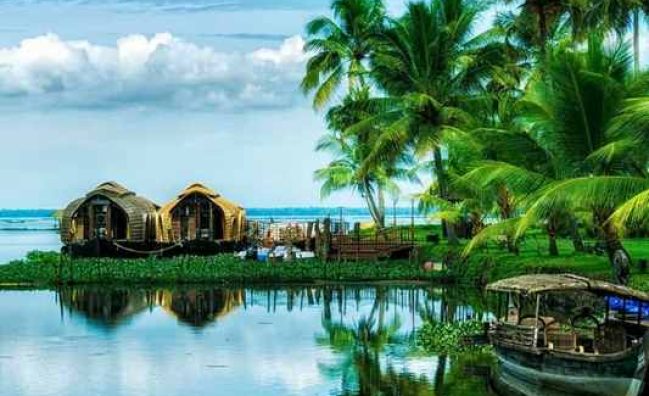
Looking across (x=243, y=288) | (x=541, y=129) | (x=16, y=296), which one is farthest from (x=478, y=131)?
(x=16, y=296)

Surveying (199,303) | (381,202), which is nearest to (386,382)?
(199,303)

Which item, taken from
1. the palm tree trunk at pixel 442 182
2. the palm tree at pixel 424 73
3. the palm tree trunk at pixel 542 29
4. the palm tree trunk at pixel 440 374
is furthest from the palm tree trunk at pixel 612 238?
the palm tree trunk at pixel 442 182

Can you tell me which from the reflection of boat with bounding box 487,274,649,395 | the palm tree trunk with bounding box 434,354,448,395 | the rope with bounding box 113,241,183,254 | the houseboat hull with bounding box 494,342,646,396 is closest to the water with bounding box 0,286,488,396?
the palm tree trunk with bounding box 434,354,448,395

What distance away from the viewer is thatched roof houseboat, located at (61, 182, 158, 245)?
3862 cm

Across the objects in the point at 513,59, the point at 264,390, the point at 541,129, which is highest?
the point at 513,59

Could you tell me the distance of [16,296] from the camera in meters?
26.7

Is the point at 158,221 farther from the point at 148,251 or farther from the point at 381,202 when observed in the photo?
the point at 381,202

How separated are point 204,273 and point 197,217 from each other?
1171 cm

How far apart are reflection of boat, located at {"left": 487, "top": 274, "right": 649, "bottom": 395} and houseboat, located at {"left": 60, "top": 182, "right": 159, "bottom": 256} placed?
24612 mm

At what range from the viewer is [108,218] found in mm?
38875

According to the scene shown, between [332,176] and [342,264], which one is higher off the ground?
[332,176]

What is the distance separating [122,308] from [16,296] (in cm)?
405

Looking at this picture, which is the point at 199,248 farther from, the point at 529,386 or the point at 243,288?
the point at 529,386

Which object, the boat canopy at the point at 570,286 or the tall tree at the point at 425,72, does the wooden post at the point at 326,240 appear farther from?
the boat canopy at the point at 570,286
